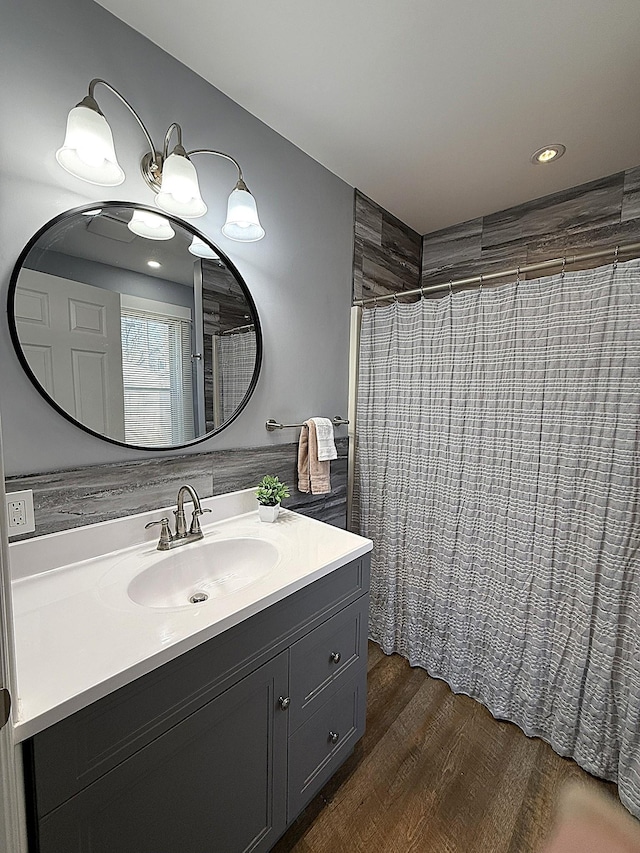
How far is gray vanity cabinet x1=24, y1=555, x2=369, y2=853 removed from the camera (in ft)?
2.32

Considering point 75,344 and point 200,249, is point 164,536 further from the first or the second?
point 200,249

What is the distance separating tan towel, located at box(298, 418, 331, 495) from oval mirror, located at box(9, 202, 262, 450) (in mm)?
366

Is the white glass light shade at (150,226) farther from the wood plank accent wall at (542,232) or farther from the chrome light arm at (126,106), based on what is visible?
the wood plank accent wall at (542,232)

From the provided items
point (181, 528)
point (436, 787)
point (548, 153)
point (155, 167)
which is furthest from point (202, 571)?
point (548, 153)

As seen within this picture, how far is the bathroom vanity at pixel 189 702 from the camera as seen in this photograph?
70 centimetres

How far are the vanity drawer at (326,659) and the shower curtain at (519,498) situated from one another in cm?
66

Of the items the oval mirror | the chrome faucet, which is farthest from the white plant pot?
the oval mirror

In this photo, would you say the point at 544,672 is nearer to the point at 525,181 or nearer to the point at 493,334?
the point at 493,334

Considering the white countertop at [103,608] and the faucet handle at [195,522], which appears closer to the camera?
the white countertop at [103,608]

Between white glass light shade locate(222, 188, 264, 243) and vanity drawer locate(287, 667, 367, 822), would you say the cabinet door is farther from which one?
white glass light shade locate(222, 188, 264, 243)

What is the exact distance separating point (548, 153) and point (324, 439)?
5.48ft

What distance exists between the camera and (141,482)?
1.30 m

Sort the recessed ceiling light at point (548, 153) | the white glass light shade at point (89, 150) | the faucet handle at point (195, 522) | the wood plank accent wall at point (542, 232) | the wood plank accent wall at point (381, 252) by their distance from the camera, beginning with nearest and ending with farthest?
the white glass light shade at point (89, 150)
the faucet handle at point (195, 522)
the recessed ceiling light at point (548, 153)
the wood plank accent wall at point (542, 232)
the wood plank accent wall at point (381, 252)

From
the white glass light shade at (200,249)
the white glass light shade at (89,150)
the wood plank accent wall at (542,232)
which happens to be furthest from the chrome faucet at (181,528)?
the wood plank accent wall at (542,232)
